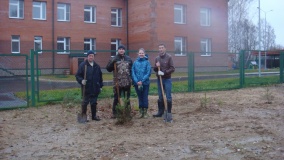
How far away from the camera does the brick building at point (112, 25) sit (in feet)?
83.8

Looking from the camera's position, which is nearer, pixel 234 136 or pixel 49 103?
pixel 234 136

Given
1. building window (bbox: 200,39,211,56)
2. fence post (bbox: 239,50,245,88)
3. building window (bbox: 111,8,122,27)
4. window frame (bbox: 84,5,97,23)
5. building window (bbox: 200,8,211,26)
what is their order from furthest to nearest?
building window (bbox: 200,39,211,56) → building window (bbox: 200,8,211,26) → building window (bbox: 111,8,122,27) → window frame (bbox: 84,5,97,23) → fence post (bbox: 239,50,245,88)

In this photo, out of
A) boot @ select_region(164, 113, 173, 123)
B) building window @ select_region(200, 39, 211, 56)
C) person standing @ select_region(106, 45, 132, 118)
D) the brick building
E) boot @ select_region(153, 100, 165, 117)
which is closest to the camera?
boot @ select_region(164, 113, 173, 123)

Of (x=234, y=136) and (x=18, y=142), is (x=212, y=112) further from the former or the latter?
(x=18, y=142)

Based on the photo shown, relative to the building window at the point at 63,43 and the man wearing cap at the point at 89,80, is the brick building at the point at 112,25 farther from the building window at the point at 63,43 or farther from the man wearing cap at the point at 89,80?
the man wearing cap at the point at 89,80

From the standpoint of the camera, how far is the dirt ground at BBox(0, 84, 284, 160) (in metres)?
5.68

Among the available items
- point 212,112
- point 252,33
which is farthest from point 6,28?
point 252,33

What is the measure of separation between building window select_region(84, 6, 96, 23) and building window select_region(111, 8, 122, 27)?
163cm

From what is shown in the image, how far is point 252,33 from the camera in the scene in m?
55.4

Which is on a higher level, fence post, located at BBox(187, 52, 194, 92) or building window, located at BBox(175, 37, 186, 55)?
building window, located at BBox(175, 37, 186, 55)

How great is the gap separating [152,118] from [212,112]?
1671 millimetres

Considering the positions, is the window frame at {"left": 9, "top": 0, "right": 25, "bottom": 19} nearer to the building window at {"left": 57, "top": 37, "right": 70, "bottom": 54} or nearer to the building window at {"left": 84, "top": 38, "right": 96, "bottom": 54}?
the building window at {"left": 57, "top": 37, "right": 70, "bottom": 54}

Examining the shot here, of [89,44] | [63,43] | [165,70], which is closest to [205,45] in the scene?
[89,44]

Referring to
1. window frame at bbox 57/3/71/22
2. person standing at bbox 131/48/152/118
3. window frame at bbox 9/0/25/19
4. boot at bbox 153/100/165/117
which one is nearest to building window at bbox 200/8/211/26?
window frame at bbox 57/3/71/22
